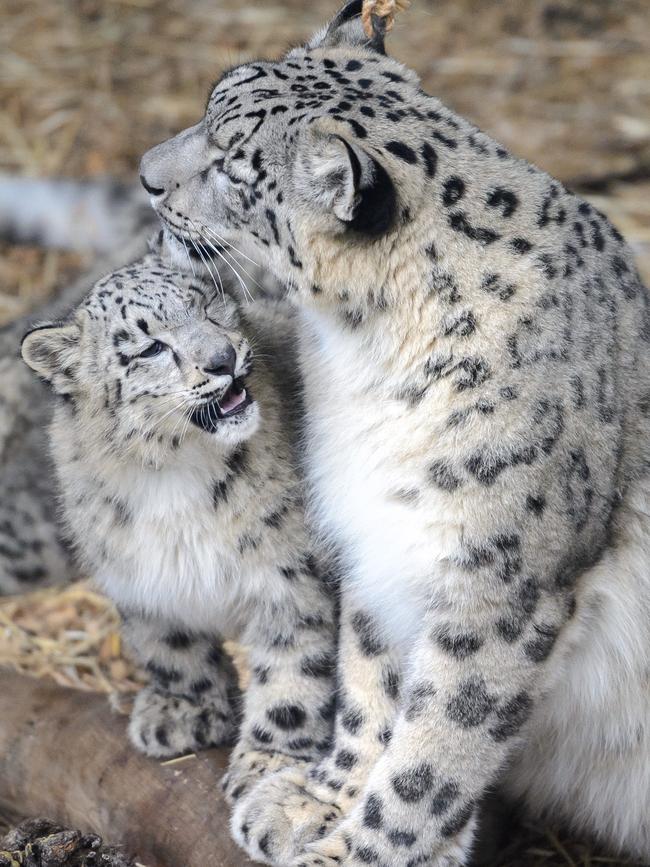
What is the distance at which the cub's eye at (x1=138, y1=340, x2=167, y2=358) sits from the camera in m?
3.53

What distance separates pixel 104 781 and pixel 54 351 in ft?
4.47

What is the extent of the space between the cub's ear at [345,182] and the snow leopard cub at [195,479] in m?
0.58

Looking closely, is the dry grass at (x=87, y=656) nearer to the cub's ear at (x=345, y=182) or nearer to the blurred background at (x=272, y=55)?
the cub's ear at (x=345, y=182)

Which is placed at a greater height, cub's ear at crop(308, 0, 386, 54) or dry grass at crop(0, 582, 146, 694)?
cub's ear at crop(308, 0, 386, 54)

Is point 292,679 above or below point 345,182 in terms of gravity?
below

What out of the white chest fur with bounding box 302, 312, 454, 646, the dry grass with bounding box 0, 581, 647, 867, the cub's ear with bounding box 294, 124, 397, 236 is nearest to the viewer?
the cub's ear with bounding box 294, 124, 397, 236

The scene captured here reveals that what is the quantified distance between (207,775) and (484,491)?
4.74 feet

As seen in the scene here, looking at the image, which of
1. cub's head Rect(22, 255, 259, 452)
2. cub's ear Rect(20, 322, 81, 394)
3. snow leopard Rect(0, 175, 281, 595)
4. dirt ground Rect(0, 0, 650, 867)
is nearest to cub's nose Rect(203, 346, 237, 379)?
cub's head Rect(22, 255, 259, 452)

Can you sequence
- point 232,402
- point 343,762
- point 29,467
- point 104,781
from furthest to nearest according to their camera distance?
point 29,467 → point 104,781 → point 343,762 → point 232,402

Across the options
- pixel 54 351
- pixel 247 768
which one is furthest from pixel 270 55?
pixel 247 768

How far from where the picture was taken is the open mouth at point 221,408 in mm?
3438

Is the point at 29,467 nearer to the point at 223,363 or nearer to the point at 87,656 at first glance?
the point at 87,656

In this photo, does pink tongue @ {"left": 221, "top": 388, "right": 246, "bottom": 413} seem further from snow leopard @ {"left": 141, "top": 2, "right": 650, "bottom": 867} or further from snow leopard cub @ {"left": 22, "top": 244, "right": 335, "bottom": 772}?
snow leopard @ {"left": 141, "top": 2, "right": 650, "bottom": 867}

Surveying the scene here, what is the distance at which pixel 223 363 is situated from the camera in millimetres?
3447
